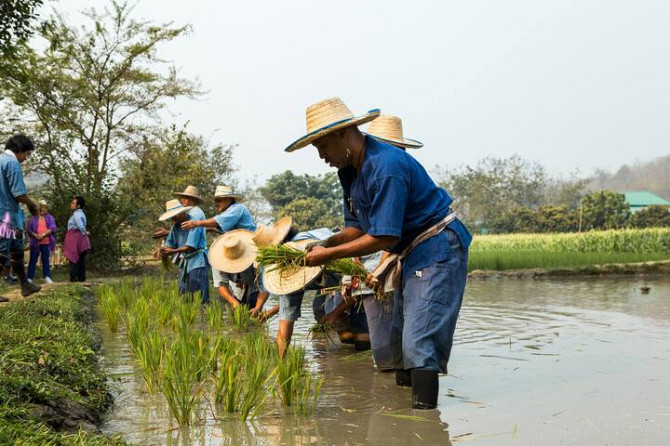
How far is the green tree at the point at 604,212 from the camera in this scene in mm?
37844

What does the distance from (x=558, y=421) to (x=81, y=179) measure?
581 inches

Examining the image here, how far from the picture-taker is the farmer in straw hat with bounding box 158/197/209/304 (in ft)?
26.5

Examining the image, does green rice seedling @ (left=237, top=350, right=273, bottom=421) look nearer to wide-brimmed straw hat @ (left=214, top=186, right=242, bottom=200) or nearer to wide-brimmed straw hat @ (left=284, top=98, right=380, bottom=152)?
wide-brimmed straw hat @ (left=284, top=98, right=380, bottom=152)

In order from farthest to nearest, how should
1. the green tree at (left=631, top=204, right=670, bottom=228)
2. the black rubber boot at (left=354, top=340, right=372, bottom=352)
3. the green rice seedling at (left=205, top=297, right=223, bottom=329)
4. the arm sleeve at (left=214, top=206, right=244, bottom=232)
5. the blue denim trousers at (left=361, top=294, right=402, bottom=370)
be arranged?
the green tree at (left=631, top=204, right=670, bottom=228), the arm sleeve at (left=214, top=206, right=244, bottom=232), the green rice seedling at (left=205, top=297, right=223, bottom=329), the black rubber boot at (left=354, top=340, right=372, bottom=352), the blue denim trousers at (left=361, top=294, right=402, bottom=370)

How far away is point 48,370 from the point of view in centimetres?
376

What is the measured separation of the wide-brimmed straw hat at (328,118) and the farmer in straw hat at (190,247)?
4577 millimetres

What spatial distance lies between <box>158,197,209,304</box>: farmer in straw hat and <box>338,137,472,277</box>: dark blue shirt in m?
4.28

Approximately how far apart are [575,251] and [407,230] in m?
16.8

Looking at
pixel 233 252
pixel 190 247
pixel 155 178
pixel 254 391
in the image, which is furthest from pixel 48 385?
pixel 155 178

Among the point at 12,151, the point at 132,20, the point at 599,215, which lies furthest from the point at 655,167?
the point at 12,151

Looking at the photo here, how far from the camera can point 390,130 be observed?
5.46 metres

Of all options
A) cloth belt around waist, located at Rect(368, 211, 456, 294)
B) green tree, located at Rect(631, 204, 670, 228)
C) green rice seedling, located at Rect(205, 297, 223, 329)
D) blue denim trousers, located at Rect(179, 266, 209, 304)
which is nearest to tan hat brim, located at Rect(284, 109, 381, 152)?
cloth belt around waist, located at Rect(368, 211, 456, 294)

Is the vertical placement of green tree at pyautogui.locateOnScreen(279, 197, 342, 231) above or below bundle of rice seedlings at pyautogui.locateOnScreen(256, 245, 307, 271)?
above

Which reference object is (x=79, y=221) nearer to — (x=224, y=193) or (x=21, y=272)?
(x=21, y=272)
